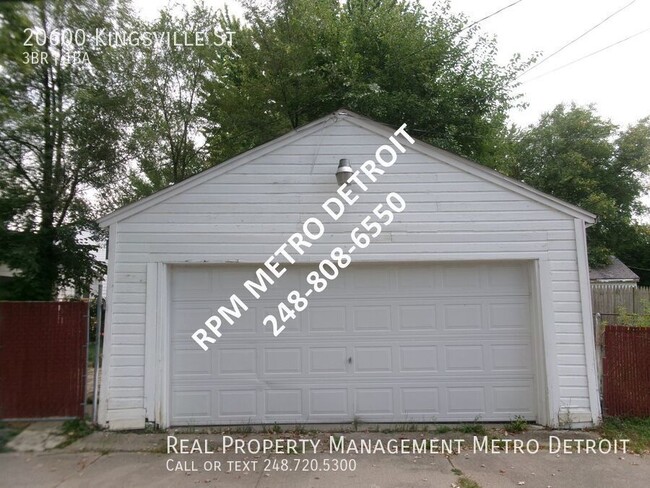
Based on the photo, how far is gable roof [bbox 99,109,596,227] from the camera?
6.12m

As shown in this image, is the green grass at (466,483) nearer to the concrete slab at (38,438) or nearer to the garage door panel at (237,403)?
the garage door panel at (237,403)

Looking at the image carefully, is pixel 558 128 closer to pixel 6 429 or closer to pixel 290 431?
pixel 290 431

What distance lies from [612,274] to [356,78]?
1968cm

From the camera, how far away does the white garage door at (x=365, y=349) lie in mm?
6145

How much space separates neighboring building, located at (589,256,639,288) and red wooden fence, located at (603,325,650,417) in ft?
60.2

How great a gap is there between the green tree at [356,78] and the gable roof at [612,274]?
1478cm

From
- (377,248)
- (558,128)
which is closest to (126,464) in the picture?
(377,248)

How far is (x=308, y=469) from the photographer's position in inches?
187

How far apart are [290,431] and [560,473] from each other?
Result: 313 cm

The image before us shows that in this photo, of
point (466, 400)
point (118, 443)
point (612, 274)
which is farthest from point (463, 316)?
point (612, 274)

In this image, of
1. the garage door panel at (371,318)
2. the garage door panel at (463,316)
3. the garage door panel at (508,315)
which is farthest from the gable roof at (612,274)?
the garage door panel at (371,318)

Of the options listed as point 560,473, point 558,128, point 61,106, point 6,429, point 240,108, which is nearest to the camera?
point 560,473

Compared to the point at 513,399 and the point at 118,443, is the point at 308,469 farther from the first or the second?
the point at 513,399

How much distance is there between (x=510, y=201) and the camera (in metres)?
6.24
